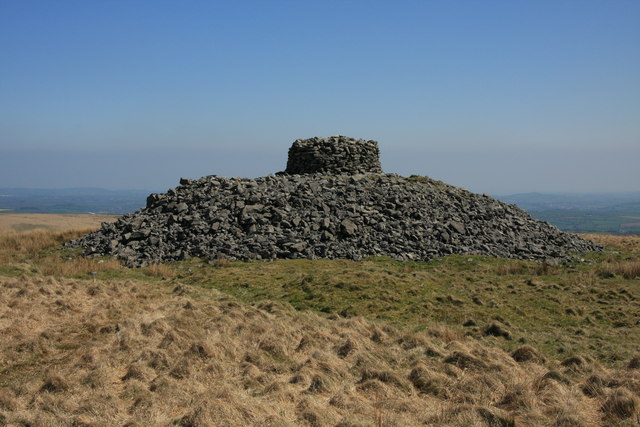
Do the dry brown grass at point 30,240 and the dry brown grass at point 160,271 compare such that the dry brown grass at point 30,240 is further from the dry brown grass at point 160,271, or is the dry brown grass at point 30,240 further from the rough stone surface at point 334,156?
the rough stone surface at point 334,156

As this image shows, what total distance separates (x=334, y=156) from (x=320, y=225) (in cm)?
1048

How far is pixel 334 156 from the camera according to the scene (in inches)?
1384

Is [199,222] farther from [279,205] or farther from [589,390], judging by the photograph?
[589,390]

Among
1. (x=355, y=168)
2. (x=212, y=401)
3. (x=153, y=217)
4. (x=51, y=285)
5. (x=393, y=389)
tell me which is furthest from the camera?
(x=355, y=168)

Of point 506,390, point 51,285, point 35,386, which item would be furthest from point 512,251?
point 35,386

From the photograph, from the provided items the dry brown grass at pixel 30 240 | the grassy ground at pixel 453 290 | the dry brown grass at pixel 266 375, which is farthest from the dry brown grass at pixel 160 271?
the dry brown grass at pixel 30 240

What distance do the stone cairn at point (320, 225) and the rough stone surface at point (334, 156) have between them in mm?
1659

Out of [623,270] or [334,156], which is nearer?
[623,270]

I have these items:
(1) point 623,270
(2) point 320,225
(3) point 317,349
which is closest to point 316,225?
(2) point 320,225

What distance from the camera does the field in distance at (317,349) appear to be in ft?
26.5

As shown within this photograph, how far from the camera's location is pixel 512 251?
86.8 ft

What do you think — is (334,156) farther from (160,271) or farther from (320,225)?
(160,271)

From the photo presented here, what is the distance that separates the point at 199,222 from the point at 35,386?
1735cm

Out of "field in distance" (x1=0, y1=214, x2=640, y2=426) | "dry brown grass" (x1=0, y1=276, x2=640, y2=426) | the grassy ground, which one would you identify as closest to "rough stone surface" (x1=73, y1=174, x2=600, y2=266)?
the grassy ground
